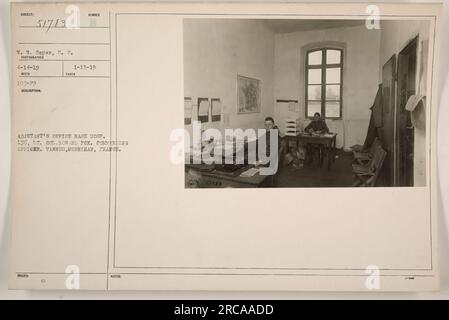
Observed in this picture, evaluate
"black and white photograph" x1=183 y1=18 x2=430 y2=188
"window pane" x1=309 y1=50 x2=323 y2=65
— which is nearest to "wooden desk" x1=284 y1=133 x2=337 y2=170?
"black and white photograph" x1=183 y1=18 x2=430 y2=188

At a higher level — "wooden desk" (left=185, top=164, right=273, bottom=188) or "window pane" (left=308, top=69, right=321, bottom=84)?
"window pane" (left=308, top=69, right=321, bottom=84)

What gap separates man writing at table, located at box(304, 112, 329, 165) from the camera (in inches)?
48.0

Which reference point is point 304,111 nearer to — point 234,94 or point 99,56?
point 234,94

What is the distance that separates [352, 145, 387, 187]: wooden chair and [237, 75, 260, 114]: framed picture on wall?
1.13 feet

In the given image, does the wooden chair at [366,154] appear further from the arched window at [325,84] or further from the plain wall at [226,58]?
the plain wall at [226,58]

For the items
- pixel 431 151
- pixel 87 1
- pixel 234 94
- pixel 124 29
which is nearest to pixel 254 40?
pixel 234 94

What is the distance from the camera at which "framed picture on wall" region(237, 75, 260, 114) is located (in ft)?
3.96

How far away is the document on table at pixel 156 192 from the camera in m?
1.22

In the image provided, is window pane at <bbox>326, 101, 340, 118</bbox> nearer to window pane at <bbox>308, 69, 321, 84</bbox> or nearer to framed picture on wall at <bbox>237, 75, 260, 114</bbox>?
window pane at <bbox>308, 69, 321, 84</bbox>

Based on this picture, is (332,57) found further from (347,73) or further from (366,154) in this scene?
(366,154)

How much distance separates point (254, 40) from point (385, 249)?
28.8 inches

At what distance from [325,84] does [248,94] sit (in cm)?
23

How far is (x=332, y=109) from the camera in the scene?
1.22 metres

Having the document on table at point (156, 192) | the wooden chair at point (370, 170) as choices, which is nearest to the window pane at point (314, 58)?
the document on table at point (156, 192)
